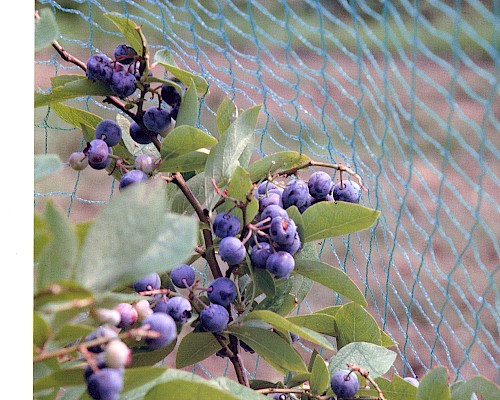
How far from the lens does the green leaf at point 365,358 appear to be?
67 cm

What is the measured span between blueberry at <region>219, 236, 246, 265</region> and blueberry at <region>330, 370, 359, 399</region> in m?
0.13

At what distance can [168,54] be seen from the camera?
0.74 meters

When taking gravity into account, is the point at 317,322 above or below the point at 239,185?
below

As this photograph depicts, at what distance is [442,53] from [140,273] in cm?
309

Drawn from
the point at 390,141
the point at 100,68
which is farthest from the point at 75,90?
the point at 390,141

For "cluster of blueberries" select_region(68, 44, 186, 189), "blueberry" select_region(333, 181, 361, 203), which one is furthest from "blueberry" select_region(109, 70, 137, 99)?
"blueberry" select_region(333, 181, 361, 203)

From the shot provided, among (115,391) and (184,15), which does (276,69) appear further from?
(115,391)

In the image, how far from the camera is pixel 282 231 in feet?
2.08

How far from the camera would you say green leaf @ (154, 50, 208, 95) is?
2.27 ft

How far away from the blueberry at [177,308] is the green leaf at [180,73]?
22 cm

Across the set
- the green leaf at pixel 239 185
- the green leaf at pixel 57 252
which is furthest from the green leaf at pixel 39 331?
the green leaf at pixel 239 185

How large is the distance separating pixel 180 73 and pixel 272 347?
266 millimetres

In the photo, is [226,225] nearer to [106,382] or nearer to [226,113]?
[226,113]
